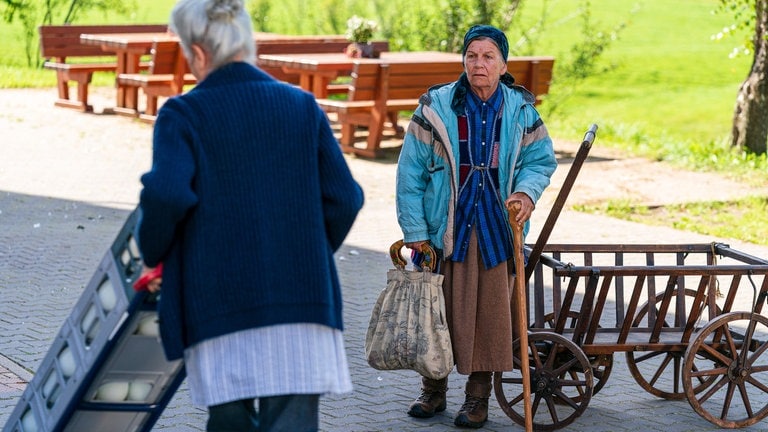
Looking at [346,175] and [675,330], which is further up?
[346,175]

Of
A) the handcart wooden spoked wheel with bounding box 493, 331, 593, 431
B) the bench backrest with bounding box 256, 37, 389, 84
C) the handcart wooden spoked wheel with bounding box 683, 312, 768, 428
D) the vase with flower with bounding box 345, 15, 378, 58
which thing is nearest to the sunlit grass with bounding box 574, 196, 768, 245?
the vase with flower with bounding box 345, 15, 378, 58

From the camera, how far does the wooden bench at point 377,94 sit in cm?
1437

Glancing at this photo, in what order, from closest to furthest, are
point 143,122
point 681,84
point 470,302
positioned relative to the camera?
point 470,302, point 143,122, point 681,84

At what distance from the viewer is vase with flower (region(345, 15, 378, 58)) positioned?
1541 cm

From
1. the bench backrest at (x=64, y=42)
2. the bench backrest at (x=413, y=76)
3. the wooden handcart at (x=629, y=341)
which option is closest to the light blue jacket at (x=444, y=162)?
the wooden handcart at (x=629, y=341)

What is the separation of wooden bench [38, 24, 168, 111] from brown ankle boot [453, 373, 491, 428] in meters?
12.2

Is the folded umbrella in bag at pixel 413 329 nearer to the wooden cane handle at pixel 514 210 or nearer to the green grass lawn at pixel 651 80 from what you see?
the wooden cane handle at pixel 514 210

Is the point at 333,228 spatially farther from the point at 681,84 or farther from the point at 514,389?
the point at 681,84

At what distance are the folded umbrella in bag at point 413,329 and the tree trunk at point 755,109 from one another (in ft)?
33.8

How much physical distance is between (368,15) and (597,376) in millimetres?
19871

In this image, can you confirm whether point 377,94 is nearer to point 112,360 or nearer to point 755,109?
point 755,109

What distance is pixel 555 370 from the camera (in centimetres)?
575

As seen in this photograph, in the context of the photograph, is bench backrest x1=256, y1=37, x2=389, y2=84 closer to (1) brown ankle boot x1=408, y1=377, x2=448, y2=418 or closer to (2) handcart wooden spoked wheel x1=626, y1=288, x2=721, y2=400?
(2) handcart wooden spoked wheel x1=626, y1=288, x2=721, y2=400

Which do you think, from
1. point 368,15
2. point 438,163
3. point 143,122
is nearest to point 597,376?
point 438,163
